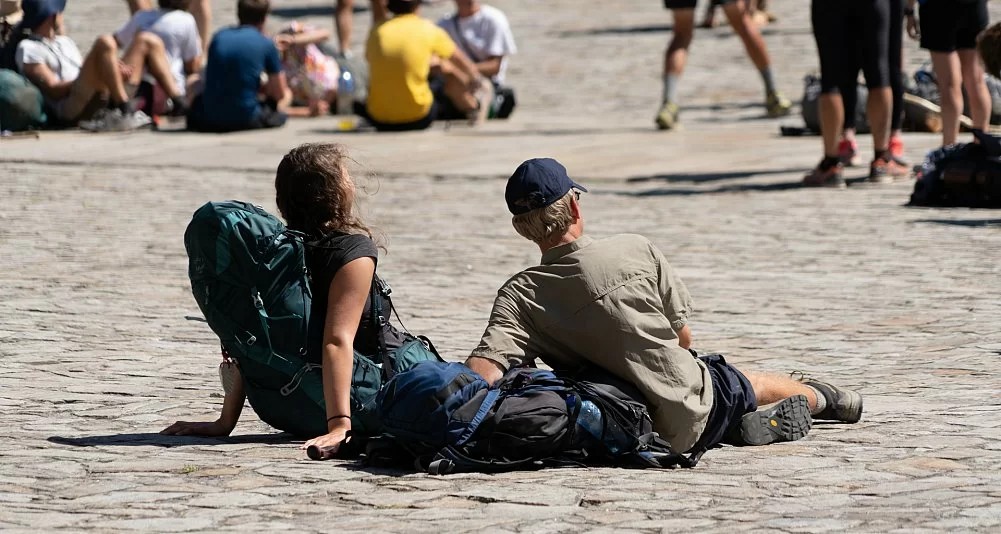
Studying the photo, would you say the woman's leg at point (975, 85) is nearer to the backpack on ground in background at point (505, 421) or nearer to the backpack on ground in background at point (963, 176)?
the backpack on ground in background at point (963, 176)

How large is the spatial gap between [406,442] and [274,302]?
61 centimetres

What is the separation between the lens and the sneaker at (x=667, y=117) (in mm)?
15141

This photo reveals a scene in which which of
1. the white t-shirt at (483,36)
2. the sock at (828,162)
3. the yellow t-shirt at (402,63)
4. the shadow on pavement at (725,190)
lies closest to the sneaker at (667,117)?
the white t-shirt at (483,36)

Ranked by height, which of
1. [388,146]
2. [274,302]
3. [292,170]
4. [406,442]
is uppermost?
[292,170]

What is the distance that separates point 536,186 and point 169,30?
11.5 m

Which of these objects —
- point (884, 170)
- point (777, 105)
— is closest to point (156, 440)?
point (884, 170)

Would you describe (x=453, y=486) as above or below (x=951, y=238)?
above

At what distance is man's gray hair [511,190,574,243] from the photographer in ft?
16.4

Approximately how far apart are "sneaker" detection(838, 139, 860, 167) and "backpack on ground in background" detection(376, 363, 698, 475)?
7531 millimetres

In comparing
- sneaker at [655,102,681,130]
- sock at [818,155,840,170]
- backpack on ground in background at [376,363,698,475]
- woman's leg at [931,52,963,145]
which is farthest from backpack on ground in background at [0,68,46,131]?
backpack on ground in background at [376,363,698,475]

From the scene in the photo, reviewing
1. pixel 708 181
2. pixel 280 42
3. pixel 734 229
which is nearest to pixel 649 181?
pixel 708 181

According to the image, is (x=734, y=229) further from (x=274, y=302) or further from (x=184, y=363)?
(x=274, y=302)

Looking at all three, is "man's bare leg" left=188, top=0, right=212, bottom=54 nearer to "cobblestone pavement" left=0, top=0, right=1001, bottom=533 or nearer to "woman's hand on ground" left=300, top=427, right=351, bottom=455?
"cobblestone pavement" left=0, top=0, right=1001, bottom=533

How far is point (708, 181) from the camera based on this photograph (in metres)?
12.5
